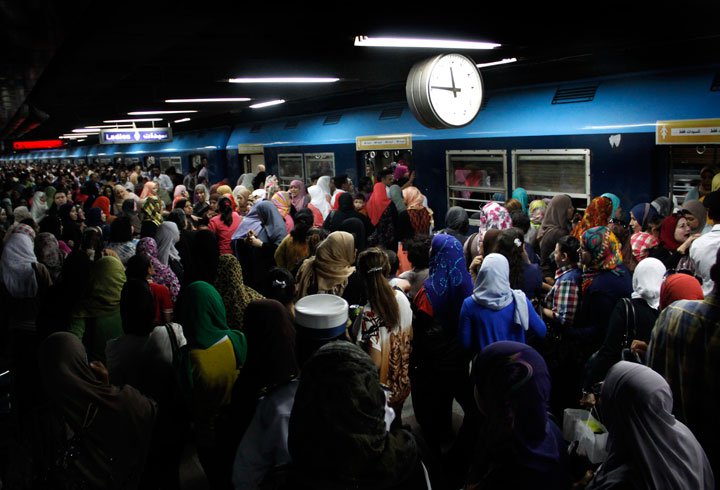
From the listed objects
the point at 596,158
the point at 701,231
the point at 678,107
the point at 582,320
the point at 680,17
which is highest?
the point at 680,17

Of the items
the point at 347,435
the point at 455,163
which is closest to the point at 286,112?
the point at 455,163

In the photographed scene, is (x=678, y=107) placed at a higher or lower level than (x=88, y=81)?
lower

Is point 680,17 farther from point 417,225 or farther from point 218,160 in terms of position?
point 218,160

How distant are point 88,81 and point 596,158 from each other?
5881 millimetres

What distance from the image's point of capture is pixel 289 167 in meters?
13.0

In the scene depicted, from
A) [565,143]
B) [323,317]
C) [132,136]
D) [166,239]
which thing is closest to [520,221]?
[565,143]

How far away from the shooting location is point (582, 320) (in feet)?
12.0

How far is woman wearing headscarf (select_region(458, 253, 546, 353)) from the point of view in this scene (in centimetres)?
335

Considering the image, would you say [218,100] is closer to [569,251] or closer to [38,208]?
[38,208]

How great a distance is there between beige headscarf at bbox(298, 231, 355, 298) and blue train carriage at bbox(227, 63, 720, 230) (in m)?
3.64

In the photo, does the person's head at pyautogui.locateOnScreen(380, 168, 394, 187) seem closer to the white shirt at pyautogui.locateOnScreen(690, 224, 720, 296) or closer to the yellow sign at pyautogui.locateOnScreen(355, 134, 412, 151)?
the yellow sign at pyautogui.locateOnScreen(355, 134, 412, 151)

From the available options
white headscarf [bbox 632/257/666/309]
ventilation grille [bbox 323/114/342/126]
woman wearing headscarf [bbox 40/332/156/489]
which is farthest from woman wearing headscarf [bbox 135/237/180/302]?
ventilation grille [bbox 323/114/342/126]

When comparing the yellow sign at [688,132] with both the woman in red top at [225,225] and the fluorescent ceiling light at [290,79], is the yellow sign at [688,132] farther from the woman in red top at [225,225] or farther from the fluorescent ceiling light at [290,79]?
the woman in red top at [225,225]

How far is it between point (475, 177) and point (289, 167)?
19.5 feet
